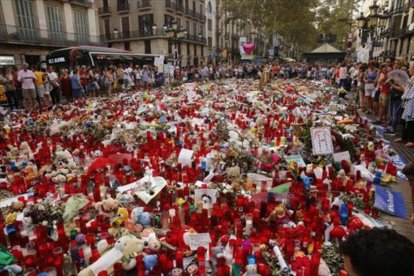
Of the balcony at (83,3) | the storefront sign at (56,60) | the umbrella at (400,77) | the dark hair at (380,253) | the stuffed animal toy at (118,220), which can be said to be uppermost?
the balcony at (83,3)

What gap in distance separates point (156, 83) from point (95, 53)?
503cm

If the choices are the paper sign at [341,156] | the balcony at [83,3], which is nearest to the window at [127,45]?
the balcony at [83,3]

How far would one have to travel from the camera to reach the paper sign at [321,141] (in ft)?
15.9

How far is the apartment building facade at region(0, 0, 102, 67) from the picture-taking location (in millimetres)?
24270

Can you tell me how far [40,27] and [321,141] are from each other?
28.5 metres

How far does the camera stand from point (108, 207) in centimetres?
358

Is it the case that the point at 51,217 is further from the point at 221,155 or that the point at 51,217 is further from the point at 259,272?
the point at 221,155

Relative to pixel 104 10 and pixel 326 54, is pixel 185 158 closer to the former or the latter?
pixel 326 54

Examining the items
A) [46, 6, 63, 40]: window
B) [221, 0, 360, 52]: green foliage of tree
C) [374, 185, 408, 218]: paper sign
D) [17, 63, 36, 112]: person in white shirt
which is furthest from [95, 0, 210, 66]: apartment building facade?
[374, 185, 408, 218]: paper sign

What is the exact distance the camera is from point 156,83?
70.1 feet

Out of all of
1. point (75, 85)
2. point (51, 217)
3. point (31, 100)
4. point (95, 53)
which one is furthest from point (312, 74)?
point (51, 217)

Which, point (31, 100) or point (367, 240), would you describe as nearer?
point (367, 240)

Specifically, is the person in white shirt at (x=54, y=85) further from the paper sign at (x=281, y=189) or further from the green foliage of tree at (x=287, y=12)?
the green foliage of tree at (x=287, y=12)

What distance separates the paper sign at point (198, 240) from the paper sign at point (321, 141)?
258cm
